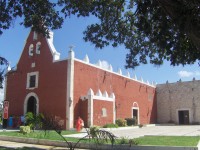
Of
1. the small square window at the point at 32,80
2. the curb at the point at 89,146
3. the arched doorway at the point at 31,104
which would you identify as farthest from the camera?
the arched doorway at the point at 31,104

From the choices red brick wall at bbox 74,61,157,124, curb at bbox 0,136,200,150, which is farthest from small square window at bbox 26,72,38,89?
curb at bbox 0,136,200,150

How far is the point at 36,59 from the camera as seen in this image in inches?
1035

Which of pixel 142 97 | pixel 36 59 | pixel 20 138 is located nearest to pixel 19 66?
pixel 36 59

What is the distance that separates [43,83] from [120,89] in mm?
9525

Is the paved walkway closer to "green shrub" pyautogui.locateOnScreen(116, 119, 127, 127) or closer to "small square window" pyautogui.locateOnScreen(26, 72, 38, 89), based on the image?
"green shrub" pyautogui.locateOnScreen(116, 119, 127, 127)

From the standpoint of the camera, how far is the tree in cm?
618

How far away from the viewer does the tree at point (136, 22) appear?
6.18 m

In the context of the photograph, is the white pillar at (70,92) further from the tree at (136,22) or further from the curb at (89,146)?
the tree at (136,22)

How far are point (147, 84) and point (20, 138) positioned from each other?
2592 cm

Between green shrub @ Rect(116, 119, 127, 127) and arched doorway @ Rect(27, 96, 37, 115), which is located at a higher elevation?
arched doorway @ Rect(27, 96, 37, 115)

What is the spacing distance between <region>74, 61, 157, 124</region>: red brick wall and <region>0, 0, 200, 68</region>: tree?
40.2ft

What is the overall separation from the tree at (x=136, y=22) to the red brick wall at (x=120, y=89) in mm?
12247

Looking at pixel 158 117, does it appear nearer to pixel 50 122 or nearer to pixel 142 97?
pixel 142 97

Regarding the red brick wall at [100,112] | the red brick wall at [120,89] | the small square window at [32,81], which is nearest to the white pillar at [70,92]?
the red brick wall at [120,89]
